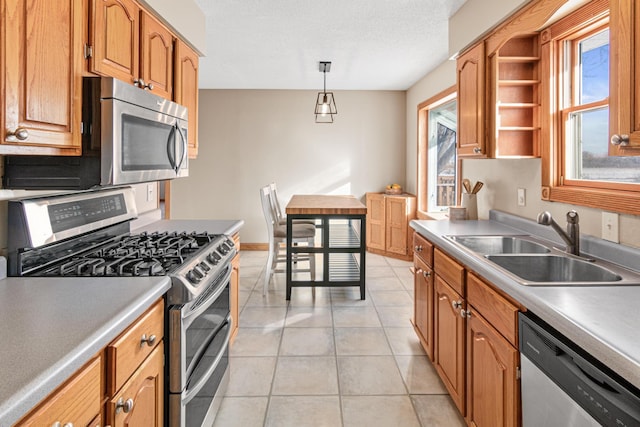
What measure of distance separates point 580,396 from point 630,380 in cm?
22

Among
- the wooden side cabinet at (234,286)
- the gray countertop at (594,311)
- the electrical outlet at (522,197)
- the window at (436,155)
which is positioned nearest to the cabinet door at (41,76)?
the wooden side cabinet at (234,286)

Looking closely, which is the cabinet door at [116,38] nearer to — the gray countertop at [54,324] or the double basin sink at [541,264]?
the gray countertop at [54,324]

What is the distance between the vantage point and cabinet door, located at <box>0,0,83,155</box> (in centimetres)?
122

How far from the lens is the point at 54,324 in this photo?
3.51 feet

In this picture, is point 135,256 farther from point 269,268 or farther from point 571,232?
point 269,268

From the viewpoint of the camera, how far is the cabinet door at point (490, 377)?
1.43 metres

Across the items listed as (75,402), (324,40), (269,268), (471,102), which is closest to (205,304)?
(75,402)

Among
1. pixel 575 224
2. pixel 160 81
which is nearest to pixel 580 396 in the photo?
pixel 575 224

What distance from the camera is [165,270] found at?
162 cm

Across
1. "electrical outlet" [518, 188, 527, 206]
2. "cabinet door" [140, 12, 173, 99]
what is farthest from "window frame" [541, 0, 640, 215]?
"cabinet door" [140, 12, 173, 99]

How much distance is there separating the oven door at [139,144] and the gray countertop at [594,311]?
1.48 meters

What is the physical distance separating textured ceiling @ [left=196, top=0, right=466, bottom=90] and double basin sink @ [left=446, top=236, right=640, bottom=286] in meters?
1.69

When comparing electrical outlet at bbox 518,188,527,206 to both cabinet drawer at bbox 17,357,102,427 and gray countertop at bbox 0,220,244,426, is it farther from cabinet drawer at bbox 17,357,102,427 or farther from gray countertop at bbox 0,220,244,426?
cabinet drawer at bbox 17,357,102,427

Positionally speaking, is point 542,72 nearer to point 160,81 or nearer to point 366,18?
point 366,18
